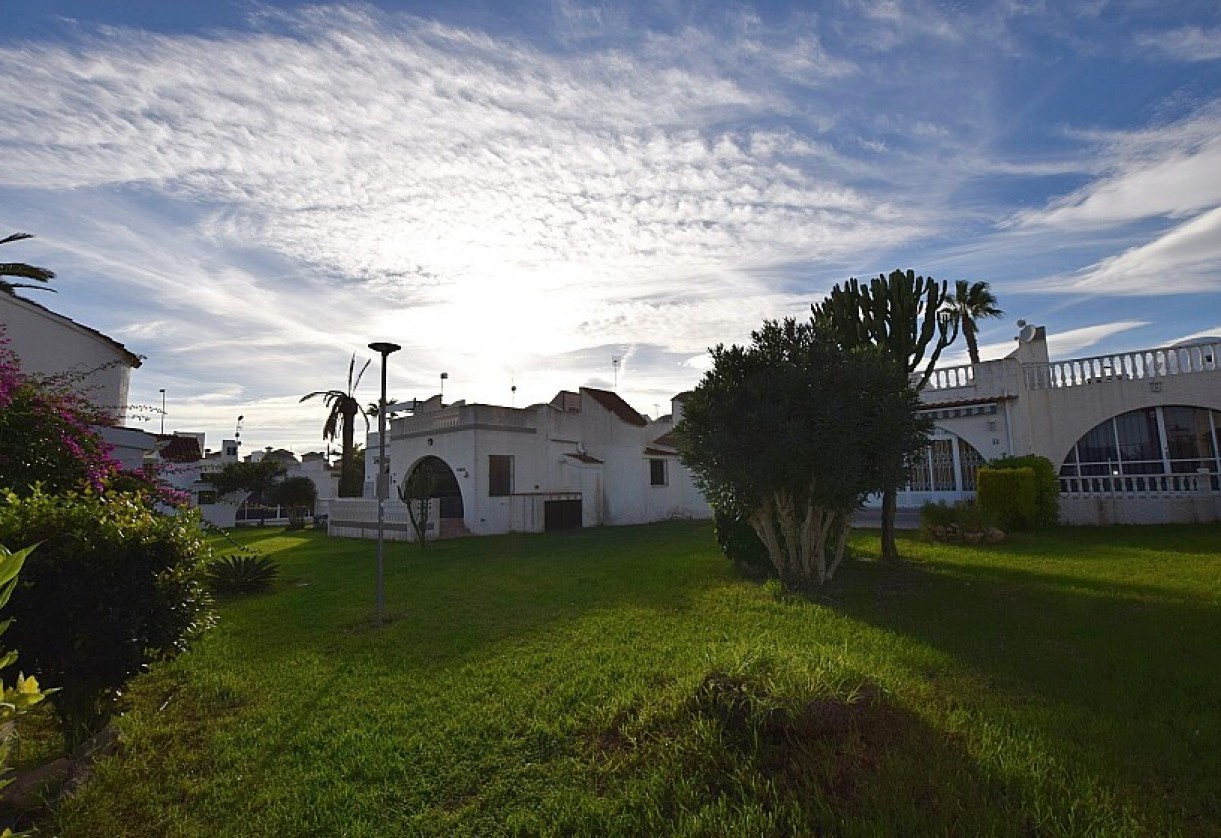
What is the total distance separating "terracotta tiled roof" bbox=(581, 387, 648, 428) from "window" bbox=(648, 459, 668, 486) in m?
2.10

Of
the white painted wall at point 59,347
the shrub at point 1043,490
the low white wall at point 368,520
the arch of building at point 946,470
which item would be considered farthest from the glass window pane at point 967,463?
the white painted wall at point 59,347

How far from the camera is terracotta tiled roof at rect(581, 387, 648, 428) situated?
27.7 m

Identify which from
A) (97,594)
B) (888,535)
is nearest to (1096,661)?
(888,535)

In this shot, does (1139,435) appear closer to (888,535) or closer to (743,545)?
(888,535)

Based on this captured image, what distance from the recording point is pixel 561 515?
25.2 meters

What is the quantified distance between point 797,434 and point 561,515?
17.1 meters

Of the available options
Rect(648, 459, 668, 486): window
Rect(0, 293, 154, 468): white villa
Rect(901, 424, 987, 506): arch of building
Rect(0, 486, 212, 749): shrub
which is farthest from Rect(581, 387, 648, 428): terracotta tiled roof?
Rect(0, 486, 212, 749): shrub

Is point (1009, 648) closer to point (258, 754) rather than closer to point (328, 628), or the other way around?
point (258, 754)

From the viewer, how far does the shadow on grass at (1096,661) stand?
3.72m

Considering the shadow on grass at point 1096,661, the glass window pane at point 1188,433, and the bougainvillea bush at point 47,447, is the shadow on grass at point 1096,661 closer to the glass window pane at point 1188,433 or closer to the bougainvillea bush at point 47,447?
the bougainvillea bush at point 47,447

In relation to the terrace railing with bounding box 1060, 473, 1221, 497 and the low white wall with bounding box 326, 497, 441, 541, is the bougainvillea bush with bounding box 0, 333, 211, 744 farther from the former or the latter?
the terrace railing with bounding box 1060, 473, 1221, 497

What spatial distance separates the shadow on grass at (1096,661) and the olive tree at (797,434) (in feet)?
4.69

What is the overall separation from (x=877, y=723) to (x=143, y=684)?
23.7 feet

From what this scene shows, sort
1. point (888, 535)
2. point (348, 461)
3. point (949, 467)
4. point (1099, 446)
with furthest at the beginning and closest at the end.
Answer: point (348, 461), point (949, 467), point (1099, 446), point (888, 535)
